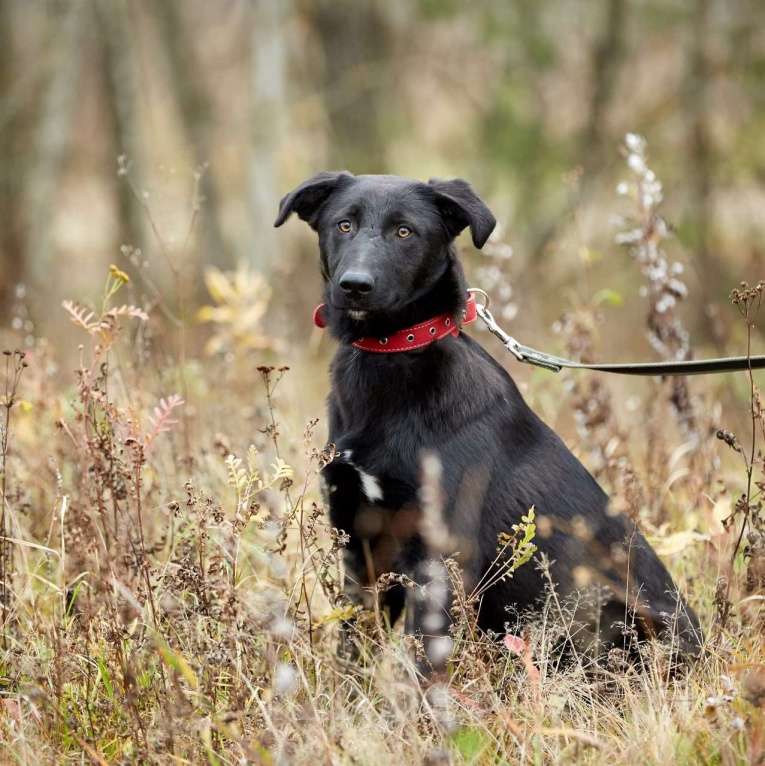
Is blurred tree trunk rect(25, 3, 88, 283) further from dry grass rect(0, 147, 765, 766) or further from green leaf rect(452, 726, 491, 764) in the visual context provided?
green leaf rect(452, 726, 491, 764)

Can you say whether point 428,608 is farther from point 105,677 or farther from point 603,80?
point 603,80

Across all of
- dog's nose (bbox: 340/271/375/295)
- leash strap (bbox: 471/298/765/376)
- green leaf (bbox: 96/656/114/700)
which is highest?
dog's nose (bbox: 340/271/375/295)

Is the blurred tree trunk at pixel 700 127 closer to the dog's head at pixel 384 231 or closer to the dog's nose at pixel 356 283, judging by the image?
the dog's head at pixel 384 231

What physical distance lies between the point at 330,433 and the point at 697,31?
847 centimetres

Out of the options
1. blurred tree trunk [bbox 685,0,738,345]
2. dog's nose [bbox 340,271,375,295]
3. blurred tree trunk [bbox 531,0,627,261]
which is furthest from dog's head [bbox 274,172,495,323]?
blurred tree trunk [bbox 531,0,627,261]

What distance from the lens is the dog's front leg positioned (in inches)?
105

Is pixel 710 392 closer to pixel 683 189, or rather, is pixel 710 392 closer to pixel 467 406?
pixel 467 406

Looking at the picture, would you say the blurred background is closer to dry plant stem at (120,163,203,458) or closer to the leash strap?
dry plant stem at (120,163,203,458)

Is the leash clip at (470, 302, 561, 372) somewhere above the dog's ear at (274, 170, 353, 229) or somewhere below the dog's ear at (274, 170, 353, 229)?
below

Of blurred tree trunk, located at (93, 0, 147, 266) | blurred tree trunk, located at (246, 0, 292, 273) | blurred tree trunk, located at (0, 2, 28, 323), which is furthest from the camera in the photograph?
blurred tree trunk, located at (0, 2, 28, 323)

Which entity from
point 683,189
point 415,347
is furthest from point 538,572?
point 683,189

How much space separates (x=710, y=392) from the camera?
16.6 feet

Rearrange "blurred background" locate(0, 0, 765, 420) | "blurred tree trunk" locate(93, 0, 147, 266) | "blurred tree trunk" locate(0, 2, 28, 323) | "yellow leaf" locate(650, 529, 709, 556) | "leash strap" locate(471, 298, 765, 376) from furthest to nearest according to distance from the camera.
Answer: "blurred tree trunk" locate(0, 2, 28, 323)
"blurred tree trunk" locate(93, 0, 147, 266)
"blurred background" locate(0, 0, 765, 420)
"yellow leaf" locate(650, 529, 709, 556)
"leash strap" locate(471, 298, 765, 376)

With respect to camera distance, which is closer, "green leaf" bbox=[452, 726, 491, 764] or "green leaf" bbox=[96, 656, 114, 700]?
"green leaf" bbox=[452, 726, 491, 764]
